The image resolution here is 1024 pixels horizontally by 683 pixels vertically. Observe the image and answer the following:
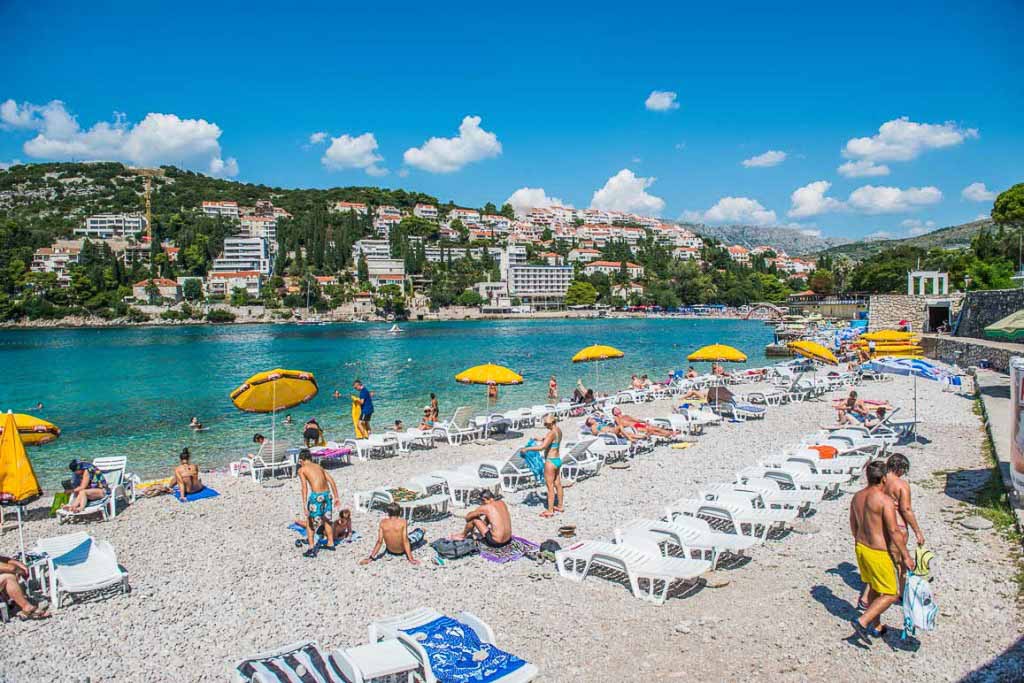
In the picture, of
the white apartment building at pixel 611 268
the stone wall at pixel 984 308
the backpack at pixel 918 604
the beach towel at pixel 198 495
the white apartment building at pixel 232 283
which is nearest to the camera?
the backpack at pixel 918 604

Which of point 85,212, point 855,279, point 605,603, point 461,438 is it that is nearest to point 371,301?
point 855,279

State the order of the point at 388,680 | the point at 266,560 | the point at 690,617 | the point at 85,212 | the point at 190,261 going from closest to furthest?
1. the point at 388,680
2. the point at 690,617
3. the point at 266,560
4. the point at 190,261
5. the point at 85,212

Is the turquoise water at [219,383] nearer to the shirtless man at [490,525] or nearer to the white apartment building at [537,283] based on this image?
the shirtless man at [490,525]

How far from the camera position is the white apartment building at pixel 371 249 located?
16396cm

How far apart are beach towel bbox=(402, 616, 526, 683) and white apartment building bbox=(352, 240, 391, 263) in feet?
531

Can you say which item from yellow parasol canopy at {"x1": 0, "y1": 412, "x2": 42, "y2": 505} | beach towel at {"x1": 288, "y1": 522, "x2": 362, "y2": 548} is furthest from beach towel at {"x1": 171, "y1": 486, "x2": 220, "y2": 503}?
beach towel at {"x1": 288, "y1": 522, "x2": 362, "y2": 548}

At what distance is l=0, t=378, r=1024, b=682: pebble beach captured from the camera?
15.5ft

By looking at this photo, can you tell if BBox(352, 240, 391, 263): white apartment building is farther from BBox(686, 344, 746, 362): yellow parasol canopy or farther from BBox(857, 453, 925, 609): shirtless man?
BBox(857, 453, 925, 609): shirtless man

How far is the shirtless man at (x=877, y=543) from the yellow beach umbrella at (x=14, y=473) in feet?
28.2

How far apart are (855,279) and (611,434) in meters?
108

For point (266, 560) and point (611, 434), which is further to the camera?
point (611, 434)

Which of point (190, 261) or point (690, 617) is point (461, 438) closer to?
point (690, 617)

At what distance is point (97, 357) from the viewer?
58094mm

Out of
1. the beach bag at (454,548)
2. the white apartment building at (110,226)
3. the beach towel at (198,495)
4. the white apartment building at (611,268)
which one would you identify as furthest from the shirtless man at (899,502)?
the white apartment building at (110,226)
